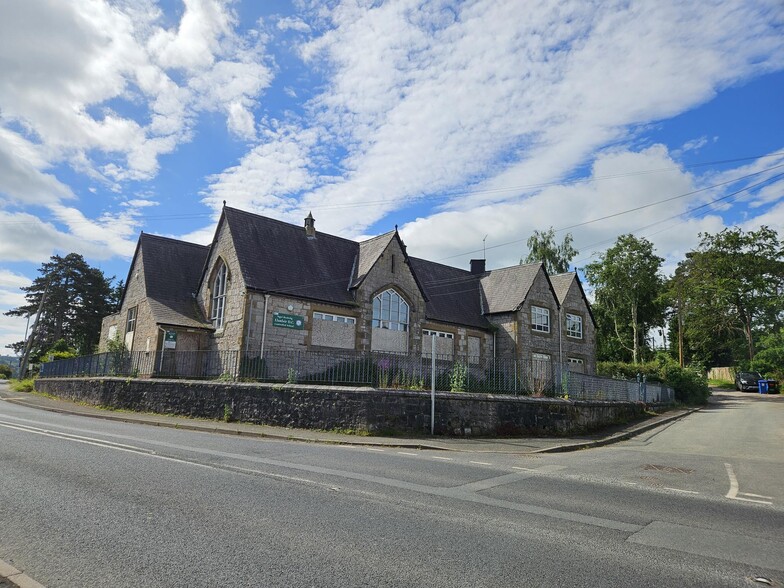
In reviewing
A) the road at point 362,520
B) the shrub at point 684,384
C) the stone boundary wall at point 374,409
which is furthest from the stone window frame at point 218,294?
the shrub at point 684,384

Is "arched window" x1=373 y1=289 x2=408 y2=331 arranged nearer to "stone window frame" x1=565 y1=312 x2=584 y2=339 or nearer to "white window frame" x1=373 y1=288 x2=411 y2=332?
"white window frame" x1=373 y1=288 x2=411 y2=332

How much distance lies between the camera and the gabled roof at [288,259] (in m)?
25.5

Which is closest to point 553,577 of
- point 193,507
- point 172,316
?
point 193,507

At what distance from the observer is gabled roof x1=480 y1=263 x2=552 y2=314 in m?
34.9

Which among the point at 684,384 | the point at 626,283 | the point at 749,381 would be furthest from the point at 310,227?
the point at 749,381

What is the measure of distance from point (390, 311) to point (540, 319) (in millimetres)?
12332

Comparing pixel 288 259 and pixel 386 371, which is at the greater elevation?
pixel 288 259

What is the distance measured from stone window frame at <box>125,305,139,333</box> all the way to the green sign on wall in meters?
9.40

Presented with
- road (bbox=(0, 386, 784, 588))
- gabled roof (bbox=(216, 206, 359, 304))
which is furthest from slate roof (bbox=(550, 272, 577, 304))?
road (bbox=(0, 386, 784, 588))

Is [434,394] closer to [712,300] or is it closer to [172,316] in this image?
[172,316]

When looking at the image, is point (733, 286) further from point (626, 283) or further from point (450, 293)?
point (450, 293)

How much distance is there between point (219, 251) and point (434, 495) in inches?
894

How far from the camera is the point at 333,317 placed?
2645 centimetres

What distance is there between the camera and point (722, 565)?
16.4 feet
